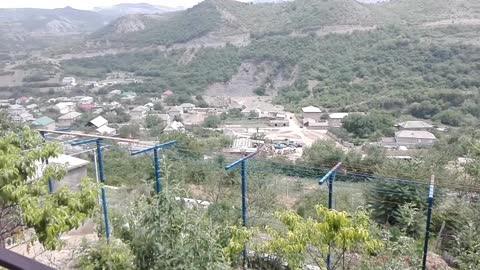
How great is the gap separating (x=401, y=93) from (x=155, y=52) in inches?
1403

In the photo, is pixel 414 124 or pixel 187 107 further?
pixel 187 107

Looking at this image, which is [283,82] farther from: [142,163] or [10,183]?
[10,183]

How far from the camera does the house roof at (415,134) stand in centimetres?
2430

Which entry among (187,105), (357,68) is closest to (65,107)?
(187,105)

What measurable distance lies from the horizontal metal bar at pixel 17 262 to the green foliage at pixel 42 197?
5.69ft

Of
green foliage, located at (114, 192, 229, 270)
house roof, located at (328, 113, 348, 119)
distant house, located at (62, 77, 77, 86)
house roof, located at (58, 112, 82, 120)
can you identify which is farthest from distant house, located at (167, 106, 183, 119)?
green foliage, located at (114, 192, 229, 270)

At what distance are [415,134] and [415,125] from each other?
2.50m

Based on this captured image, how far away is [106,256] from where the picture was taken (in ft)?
9.63

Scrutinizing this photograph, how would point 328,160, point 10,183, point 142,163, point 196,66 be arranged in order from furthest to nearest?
point 196,66, point 328,160, point 142,163, point 10,183

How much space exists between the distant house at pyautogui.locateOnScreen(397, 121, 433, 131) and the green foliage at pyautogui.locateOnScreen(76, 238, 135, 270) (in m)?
26.5

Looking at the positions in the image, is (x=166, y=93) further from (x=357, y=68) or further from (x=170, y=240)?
(x=170, y=240)

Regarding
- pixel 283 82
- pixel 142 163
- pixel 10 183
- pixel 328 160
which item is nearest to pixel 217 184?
pixel 142 163

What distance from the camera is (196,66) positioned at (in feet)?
166

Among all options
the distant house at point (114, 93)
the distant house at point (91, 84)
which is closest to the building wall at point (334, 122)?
the distant house at point (114, 93)
